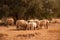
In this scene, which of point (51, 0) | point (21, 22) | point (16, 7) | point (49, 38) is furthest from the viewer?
point (51, 0)

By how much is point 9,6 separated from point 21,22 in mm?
7776

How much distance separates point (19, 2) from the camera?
27031mm

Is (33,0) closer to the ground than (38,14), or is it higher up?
higher up

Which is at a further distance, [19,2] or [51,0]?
[51,0]

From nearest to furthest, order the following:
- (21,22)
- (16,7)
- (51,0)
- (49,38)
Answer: (49,38), (21,22), (16,7), (51,0)

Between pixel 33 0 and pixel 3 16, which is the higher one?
pixel 33 0

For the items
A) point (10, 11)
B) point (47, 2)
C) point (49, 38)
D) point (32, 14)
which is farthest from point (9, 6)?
point (49, 38)

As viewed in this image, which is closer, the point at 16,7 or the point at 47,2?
the point at 16,7

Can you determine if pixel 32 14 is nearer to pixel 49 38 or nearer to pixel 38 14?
pixel 38 14

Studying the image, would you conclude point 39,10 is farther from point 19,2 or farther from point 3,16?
point 3,16

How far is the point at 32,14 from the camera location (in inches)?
1088

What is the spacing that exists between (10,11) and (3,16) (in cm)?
113

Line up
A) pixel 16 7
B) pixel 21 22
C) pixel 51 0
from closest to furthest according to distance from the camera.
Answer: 1. pixel 21 22
2. pixel 16 7
3. pixel 51 0

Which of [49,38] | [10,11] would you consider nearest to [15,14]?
[10,11]
